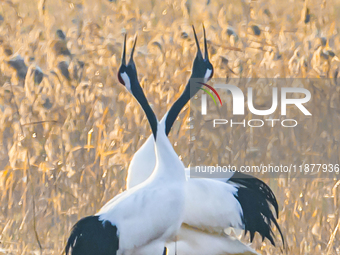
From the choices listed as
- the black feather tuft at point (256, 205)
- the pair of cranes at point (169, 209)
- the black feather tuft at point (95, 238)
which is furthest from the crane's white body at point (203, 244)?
the black feather tuft at point (95, 238)

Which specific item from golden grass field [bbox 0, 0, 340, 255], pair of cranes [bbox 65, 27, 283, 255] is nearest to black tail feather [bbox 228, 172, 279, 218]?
pair of cranes [bbox 65, 27, 283, 255]

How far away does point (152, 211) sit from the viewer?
8.33 ft

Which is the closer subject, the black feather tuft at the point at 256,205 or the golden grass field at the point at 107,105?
the black feather tuft at the point at 256,205

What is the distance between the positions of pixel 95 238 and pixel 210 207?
0.60 meters

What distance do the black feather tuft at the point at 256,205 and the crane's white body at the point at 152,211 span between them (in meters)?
0.43

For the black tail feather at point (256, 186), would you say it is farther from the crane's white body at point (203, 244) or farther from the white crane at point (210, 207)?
the crane's white body at point (203, 244)

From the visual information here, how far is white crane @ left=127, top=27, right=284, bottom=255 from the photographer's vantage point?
278cm

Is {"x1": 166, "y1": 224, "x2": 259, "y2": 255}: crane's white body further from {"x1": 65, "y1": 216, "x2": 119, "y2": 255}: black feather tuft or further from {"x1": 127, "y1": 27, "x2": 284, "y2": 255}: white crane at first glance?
{"x1": 65, "y1": 216, "x2": 119, "y2": 255}: black feather tuft

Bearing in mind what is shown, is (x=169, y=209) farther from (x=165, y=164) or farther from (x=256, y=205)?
(x=256, y=205)

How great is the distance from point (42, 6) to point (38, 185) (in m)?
1.04

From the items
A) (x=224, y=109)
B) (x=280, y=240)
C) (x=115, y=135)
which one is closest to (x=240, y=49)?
(x=224, y=109)

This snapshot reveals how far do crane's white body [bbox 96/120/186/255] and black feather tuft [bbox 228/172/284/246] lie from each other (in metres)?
0.43

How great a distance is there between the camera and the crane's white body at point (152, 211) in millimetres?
2531

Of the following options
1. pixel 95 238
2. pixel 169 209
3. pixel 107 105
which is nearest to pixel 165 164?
pixel 169 209
